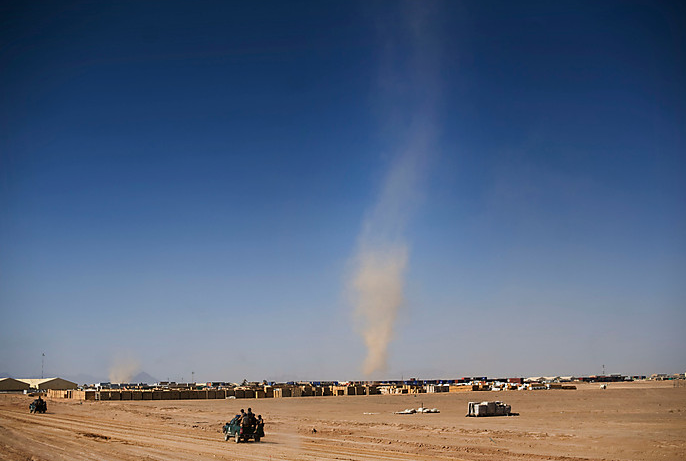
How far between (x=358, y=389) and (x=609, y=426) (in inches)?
3330

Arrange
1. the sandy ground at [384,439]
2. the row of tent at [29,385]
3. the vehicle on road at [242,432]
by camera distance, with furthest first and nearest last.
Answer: the row of tent at [29,385] → the vehicle on road at [242,432] → the sandy ground at [384,439]

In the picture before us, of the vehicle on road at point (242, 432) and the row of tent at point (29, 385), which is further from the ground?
the vehicle on road at point (242, 432)

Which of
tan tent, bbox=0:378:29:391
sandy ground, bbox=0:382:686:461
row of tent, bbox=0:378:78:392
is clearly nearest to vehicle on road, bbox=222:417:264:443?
sandy ground, bbox=0:382:686:461

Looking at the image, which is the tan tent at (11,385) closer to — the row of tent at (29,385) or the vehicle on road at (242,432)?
the row of tent at (29,385)

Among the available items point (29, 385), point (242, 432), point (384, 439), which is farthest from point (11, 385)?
point (384, 439)

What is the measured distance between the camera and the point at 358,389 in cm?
11894

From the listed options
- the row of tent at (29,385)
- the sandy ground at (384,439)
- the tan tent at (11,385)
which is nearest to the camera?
the sandy ground at (384,439)

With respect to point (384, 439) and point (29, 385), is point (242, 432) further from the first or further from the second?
point (29, 385)

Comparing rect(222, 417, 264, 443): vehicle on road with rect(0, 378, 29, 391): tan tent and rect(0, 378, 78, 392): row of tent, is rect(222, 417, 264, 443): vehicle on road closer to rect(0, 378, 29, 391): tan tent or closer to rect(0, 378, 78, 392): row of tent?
rect(0, 378, 78, 392): row of tent

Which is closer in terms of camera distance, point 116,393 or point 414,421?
point 414,421

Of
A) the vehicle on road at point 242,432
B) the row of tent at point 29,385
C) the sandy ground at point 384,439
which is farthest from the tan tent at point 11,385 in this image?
the vehicle on road at point 242,432

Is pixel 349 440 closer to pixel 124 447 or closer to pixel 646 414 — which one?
pixel 124 447

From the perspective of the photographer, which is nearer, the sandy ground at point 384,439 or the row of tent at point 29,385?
the sandy ground at point 384,439

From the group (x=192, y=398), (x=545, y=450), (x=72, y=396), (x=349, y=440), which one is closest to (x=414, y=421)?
(x=349, y=440)
